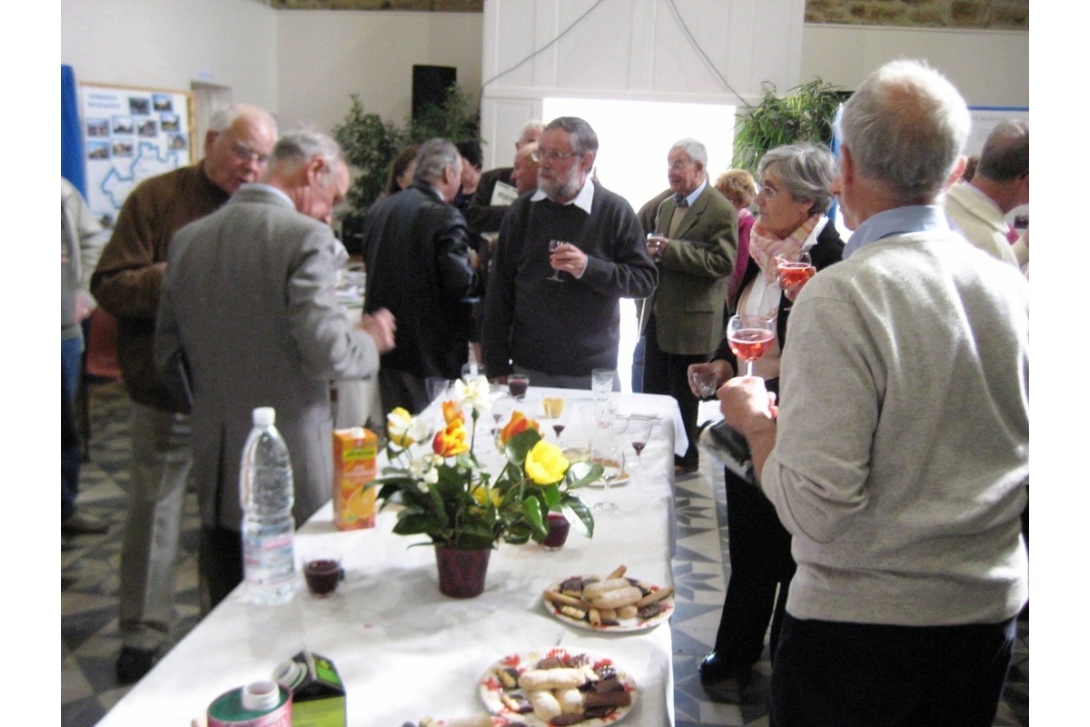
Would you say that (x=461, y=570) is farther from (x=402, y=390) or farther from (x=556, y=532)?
(x=402, y=390)

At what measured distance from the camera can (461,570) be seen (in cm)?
145

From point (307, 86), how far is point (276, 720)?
826cm

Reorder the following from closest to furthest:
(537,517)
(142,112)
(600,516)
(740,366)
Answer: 1. (537,517)
2. (600,516)
3. (740,366)
4. (142,112)

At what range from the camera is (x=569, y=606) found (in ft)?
4.70

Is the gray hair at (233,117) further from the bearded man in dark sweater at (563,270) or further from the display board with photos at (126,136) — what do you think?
the display board with photos at (126,136)

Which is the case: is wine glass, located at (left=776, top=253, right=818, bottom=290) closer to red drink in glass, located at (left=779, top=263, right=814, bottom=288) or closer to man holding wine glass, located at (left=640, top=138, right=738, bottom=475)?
red drink in glass, located at (left=779, top=263, right=814, bottom=288)

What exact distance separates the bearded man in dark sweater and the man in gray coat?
101 cm

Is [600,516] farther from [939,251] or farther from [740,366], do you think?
[939,251]

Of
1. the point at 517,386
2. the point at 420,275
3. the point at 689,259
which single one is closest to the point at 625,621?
the point at 517,386

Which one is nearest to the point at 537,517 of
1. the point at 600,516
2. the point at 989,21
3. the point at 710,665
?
the point at 600,516

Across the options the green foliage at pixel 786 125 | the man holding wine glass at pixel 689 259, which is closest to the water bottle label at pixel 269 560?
the man holding wine glass at pixel 689 259

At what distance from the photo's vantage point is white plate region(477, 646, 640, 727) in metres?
1.13

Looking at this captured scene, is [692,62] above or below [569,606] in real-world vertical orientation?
above

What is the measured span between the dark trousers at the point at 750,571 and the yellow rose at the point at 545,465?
107 centimetres
